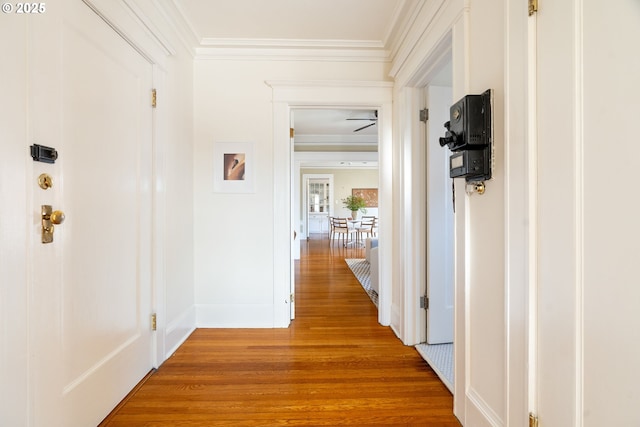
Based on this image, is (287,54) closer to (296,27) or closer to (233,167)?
(296,27)

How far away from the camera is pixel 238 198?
2744mm

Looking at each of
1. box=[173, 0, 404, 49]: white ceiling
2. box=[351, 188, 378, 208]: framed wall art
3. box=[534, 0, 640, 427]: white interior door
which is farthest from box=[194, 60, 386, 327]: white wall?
box=[351, 188, 378, 208]: framed wall art

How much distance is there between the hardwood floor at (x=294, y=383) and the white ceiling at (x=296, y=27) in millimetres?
2236

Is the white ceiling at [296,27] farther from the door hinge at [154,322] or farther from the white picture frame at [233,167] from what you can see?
the door hinge at [154,322]

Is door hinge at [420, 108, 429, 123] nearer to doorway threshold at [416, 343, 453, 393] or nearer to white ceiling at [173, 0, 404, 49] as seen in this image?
white ceiling at [173, 0, 404, 49]

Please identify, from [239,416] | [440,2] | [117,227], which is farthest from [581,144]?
[117,227]

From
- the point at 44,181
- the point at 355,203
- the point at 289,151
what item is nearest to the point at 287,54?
the point at 289,151

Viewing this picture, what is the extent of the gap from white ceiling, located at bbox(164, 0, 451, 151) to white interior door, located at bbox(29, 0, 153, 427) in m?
0.75

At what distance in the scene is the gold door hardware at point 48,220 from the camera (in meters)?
1.17

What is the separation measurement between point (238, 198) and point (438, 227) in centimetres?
179

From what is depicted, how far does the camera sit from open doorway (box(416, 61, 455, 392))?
2.35 m

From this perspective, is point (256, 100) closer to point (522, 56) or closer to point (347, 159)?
point (522, 56)

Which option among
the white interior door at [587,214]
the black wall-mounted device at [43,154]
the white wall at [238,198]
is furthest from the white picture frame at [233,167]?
the white interior door at [587,214]

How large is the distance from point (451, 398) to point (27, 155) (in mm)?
2376
